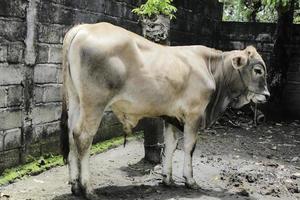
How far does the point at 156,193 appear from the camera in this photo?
17.2 feet

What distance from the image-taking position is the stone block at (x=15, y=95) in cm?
544

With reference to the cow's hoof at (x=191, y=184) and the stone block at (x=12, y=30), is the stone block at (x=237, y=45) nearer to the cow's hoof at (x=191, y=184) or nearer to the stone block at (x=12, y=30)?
the cow's hoof at (x=191, y=184)

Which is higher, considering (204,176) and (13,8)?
(13,8)

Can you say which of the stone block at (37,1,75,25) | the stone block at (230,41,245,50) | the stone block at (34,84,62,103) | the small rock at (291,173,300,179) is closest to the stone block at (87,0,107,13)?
the stone block at (37,1,75,25)

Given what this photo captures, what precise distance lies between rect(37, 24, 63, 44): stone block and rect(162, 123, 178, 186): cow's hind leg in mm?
1930

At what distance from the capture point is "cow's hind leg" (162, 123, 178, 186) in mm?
5508

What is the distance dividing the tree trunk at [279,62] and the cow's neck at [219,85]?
512cm

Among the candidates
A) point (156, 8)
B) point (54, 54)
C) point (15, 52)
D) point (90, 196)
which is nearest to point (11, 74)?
point (15, 52)

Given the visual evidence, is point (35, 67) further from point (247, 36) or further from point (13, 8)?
point (247, 36)

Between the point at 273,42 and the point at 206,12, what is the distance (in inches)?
Result: 68.0

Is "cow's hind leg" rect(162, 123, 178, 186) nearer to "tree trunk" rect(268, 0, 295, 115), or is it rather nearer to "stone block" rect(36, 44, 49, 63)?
"stone block" rect(36, 44, 49, 63)

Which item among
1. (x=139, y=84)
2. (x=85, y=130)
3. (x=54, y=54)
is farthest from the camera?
(x=54, y=54)

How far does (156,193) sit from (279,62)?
257 inches

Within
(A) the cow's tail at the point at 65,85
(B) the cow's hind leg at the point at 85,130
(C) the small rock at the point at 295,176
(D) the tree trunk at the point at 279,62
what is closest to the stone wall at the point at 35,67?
(A) the cow's tail at the point at 65,85
